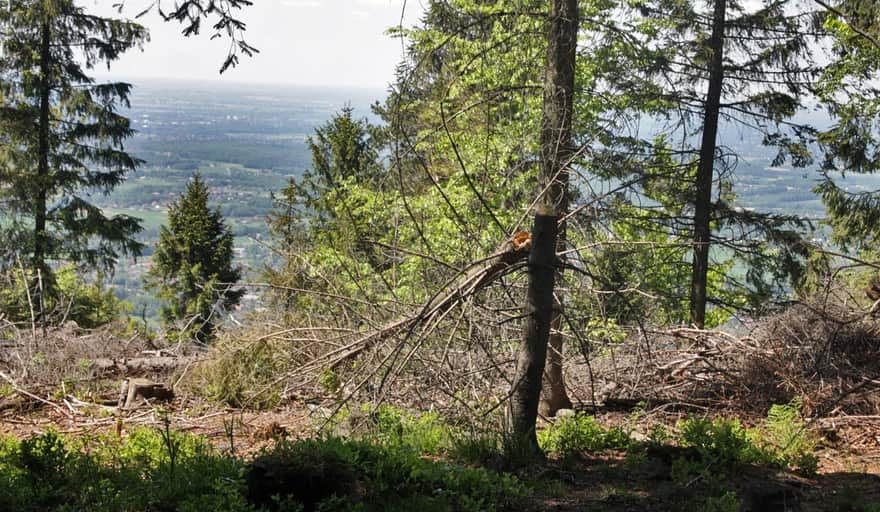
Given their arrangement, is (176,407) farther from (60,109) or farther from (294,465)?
(60,109)

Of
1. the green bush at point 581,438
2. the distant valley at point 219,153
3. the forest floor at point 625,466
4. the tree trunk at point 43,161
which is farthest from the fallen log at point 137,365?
the distant valley at point 219,153

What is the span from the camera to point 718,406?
7672mm

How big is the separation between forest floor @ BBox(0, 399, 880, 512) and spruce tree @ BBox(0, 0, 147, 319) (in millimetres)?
12744

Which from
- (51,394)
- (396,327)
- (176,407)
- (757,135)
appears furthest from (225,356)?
(757,135)

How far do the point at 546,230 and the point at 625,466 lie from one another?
71.4 inches

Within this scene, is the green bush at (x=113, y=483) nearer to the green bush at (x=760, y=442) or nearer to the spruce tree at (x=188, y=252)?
the green bush at (x=760, y=442)

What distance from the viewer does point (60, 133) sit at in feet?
64.5

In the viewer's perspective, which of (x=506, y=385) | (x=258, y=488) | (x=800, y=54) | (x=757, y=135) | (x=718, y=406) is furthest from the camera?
(x=757, y=135)

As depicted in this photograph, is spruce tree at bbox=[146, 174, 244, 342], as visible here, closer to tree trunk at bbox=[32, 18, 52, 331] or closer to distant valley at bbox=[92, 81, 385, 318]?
tree trunk at bbox=[32, 18, 52, 331]

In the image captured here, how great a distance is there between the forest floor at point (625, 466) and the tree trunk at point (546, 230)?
0.43 m

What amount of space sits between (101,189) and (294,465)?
19.3 m

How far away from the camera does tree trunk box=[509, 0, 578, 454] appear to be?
16.8ft

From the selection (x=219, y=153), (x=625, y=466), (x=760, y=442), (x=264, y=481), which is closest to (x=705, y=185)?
(x=760, y=442)

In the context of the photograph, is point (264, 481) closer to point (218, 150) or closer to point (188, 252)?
point (188, 252)
